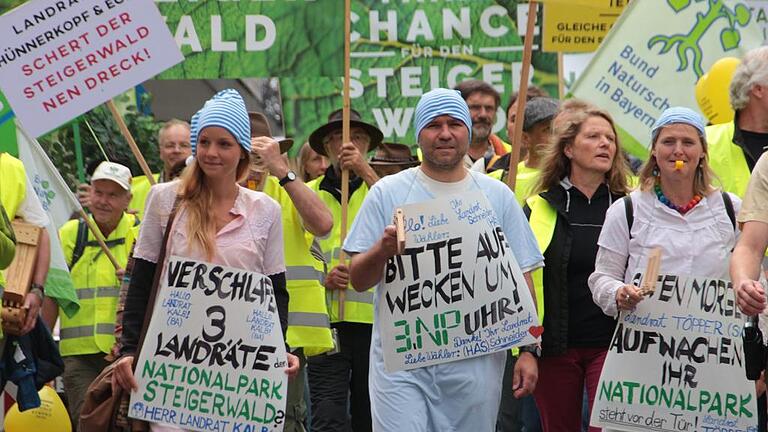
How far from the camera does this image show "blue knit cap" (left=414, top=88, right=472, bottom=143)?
760 centimetres

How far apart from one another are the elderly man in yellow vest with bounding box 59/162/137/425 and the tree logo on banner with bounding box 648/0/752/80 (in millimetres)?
3802

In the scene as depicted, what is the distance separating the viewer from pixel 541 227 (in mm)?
8789

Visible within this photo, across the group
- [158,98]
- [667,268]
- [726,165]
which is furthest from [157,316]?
A: [158,98]

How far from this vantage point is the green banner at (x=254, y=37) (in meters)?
12.5

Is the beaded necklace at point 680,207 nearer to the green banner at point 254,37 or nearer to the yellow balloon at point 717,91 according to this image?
the yellow balloon at point 717,91

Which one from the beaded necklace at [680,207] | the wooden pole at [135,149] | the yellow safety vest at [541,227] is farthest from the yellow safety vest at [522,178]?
the wooden pole at [135,149]

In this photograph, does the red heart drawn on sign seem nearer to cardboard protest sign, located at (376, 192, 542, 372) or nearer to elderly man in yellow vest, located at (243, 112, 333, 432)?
cardboard protest sign, located at (376, 192, 542, 372)

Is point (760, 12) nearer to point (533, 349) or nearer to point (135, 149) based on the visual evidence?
point (135, 149)

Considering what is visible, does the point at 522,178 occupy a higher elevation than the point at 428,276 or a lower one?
higher

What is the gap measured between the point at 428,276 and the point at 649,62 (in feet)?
14.8

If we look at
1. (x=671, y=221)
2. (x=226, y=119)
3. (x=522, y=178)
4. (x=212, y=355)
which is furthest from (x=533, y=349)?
(x=522, y=178)

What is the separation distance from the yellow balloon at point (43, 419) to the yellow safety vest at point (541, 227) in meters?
4.09

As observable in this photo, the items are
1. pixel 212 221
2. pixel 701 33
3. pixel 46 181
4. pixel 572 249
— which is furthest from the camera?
pixel 701 33

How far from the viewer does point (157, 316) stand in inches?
285
